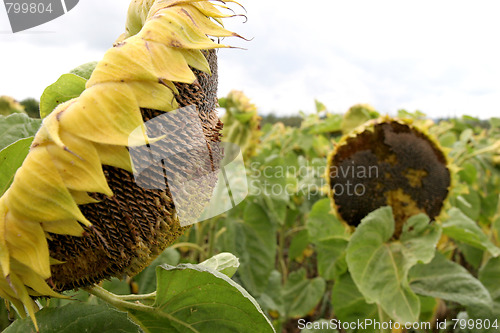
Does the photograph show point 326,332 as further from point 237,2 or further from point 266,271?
point 237,2

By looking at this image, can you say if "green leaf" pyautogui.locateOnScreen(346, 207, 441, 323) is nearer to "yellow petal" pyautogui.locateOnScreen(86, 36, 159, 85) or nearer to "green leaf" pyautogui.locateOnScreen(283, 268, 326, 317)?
"yellow petal" pyautogui.locateOnScreen(86, 36, 159, 85)

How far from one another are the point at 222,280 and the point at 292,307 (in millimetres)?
1941

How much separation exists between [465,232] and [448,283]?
181 millimetres

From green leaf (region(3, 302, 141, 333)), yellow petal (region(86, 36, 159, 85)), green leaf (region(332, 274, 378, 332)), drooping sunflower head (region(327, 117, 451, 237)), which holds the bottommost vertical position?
green leaf (region(332, 274, 378, 332))

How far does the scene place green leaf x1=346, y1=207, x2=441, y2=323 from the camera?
3.70 feet

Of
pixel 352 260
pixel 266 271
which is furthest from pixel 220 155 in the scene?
pixel 266 271

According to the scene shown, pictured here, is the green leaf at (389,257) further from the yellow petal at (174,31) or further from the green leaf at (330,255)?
the yellow petal at (174,31)

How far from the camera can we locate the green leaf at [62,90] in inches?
18.8

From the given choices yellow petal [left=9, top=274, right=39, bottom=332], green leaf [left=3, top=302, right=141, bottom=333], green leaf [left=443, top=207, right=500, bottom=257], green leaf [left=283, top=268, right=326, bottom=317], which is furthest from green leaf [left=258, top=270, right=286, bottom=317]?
yellow petal [left=9, top=274, right=39, bottom=332]

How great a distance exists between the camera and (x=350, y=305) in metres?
1.49

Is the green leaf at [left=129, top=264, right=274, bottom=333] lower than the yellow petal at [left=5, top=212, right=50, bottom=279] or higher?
lower

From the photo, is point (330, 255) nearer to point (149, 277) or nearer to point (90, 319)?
point (149, 277)

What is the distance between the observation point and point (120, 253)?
41 cm

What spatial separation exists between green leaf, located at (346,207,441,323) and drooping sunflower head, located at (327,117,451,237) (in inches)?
2.1
